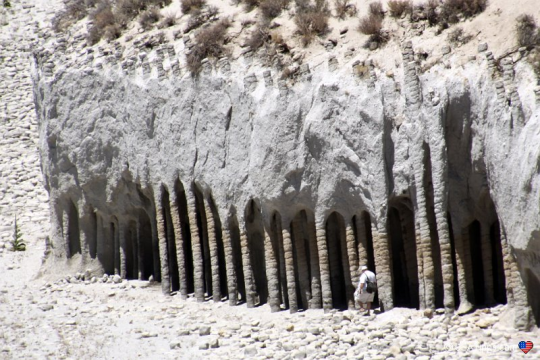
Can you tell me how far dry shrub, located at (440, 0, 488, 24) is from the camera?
898 inches

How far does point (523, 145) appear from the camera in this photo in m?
18.5

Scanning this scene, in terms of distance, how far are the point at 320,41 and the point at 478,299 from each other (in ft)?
28.2

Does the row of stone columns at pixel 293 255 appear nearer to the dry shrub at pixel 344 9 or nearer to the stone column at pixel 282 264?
the stone column at pixel 282 264

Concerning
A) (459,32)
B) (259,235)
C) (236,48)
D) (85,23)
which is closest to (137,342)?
(259,235)

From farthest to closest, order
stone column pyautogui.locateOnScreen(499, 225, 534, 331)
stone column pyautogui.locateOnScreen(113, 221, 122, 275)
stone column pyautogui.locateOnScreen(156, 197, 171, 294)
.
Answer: stone column pyautogui.locateOnScreen(113, 221, 122, 275)
stone column pyautogui.locateOnScreen(156, 197, 171, 294)
stone column pyautogui.locateOnScreen(499, 225, 534, 331)

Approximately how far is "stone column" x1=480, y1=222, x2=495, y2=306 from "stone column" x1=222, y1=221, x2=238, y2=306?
734 cm

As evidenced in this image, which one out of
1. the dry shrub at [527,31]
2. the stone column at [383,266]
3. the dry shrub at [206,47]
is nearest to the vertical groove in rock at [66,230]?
the dry shrub at [206,47]

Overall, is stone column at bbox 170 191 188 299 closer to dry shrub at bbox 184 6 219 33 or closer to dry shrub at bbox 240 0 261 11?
dry shrub at bbox 184 6 219 33

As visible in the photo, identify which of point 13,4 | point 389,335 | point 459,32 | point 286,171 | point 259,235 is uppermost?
point 13,4

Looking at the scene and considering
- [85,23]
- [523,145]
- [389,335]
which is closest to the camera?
[523,145]

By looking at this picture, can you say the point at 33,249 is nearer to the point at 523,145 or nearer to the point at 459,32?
the point at 459,32

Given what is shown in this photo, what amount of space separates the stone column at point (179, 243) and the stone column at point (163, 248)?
1.70 feet

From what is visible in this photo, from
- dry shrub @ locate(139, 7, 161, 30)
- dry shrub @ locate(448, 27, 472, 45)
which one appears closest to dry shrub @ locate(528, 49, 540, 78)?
dry shrub @ locate(448, 27, 472, 45)

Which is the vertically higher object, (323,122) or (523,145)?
(323,122)
